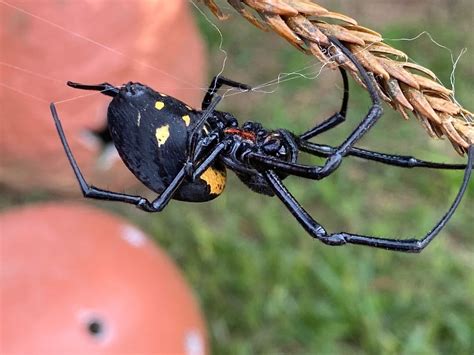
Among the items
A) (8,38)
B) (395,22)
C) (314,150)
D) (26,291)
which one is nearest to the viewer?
(314,150)

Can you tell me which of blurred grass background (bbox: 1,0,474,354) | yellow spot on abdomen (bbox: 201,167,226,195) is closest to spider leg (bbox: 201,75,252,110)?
yellow spot on abdomen (bbox: 201,167,226,195)

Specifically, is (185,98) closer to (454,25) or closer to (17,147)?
(17,147)

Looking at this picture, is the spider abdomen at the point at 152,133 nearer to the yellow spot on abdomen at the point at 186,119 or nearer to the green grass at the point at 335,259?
the yellow spot on abdomen at the point at 186,119

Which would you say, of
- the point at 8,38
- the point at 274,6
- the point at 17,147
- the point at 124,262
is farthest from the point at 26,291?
the point at 274,6

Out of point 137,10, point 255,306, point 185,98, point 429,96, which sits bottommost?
point 255,306

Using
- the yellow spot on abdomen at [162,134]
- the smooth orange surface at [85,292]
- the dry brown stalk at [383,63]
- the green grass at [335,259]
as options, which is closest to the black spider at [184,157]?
the yellow spot on abdomen at [162,134]
